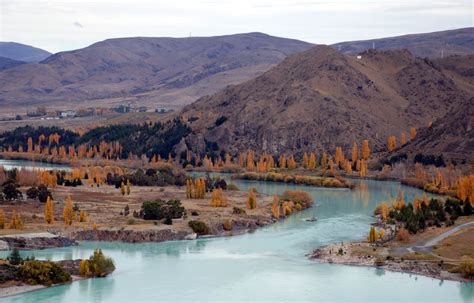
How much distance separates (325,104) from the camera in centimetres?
13500

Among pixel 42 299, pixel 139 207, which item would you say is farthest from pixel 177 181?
pixel 42 299

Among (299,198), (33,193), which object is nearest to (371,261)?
(299,198)

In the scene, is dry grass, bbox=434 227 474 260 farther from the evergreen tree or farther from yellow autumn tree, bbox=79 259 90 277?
yellow autumn tree, bbox=79 259 90 277

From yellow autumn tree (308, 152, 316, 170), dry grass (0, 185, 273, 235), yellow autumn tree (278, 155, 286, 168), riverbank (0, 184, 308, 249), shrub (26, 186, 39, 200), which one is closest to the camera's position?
riverbank (0, 184, 308, 249)

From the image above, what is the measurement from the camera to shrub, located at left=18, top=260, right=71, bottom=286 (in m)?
50.0

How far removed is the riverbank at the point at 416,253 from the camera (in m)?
54.1

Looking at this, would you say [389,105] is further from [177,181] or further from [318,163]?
[177,181]

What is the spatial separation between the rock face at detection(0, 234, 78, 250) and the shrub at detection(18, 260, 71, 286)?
9330 millimetres

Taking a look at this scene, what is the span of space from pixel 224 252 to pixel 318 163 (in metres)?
59.4

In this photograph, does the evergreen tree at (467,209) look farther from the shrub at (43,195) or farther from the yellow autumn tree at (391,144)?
the yellow autumn tree at (391,144)

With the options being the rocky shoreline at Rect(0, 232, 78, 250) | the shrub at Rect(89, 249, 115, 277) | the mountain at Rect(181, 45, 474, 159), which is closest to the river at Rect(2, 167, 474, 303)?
the shrub at Rect(89, 249, 115, 277)

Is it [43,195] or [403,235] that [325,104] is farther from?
[403,235]

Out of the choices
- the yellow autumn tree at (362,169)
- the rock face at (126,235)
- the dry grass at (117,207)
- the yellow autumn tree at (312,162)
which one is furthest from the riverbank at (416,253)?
the yellow autumn tree at (312,162)

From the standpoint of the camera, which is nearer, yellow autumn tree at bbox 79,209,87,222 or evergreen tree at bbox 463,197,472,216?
yellow autumn tree at bbox 79,209,87,222
